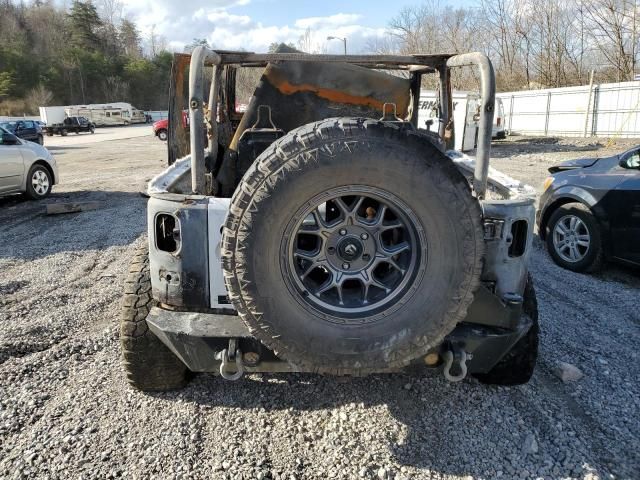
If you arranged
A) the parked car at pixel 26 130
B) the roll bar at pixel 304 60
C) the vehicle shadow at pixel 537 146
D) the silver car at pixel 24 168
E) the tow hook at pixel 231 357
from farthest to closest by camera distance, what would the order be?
the parked car at pixel 26 130 < the vehicle shadow at pixel 537 146 < the silver car at pixel 24 168 < the roll bar at pixel 304 60 < the tow hook at pixel 231 357

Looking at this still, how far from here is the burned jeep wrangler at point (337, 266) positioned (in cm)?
207

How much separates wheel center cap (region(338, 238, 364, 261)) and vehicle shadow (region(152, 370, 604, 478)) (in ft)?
2.50

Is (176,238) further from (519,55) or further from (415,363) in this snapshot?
(519,55)

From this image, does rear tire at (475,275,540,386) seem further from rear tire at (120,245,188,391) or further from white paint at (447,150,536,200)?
rear tire at (120,245,188,391)

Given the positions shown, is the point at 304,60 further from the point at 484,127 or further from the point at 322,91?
the point at 484,127

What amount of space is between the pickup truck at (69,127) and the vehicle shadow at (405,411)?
46203mm

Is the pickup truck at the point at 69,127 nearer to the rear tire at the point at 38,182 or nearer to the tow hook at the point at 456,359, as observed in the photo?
the rear tire at the point at 38,182

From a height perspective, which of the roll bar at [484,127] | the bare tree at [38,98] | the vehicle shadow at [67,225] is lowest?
the vehicle shadow at [67,225]

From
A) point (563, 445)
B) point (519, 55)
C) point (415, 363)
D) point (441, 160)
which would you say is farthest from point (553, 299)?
point (519, 55)

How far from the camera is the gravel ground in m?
2.34

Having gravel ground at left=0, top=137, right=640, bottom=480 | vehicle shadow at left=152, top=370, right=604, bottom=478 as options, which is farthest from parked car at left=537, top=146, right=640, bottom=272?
vehicle shadow at left=152, top=370, right=604, bottom=478

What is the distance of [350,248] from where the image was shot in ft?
7.30

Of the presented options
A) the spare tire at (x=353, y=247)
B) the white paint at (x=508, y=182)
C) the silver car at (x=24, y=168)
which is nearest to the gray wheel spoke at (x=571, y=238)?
the white paint at (x=508, y=182)

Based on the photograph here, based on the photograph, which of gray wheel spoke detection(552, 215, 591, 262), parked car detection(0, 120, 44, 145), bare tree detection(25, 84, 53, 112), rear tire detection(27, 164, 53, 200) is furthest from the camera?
bare tree detection(25, 84, 53, 112)
